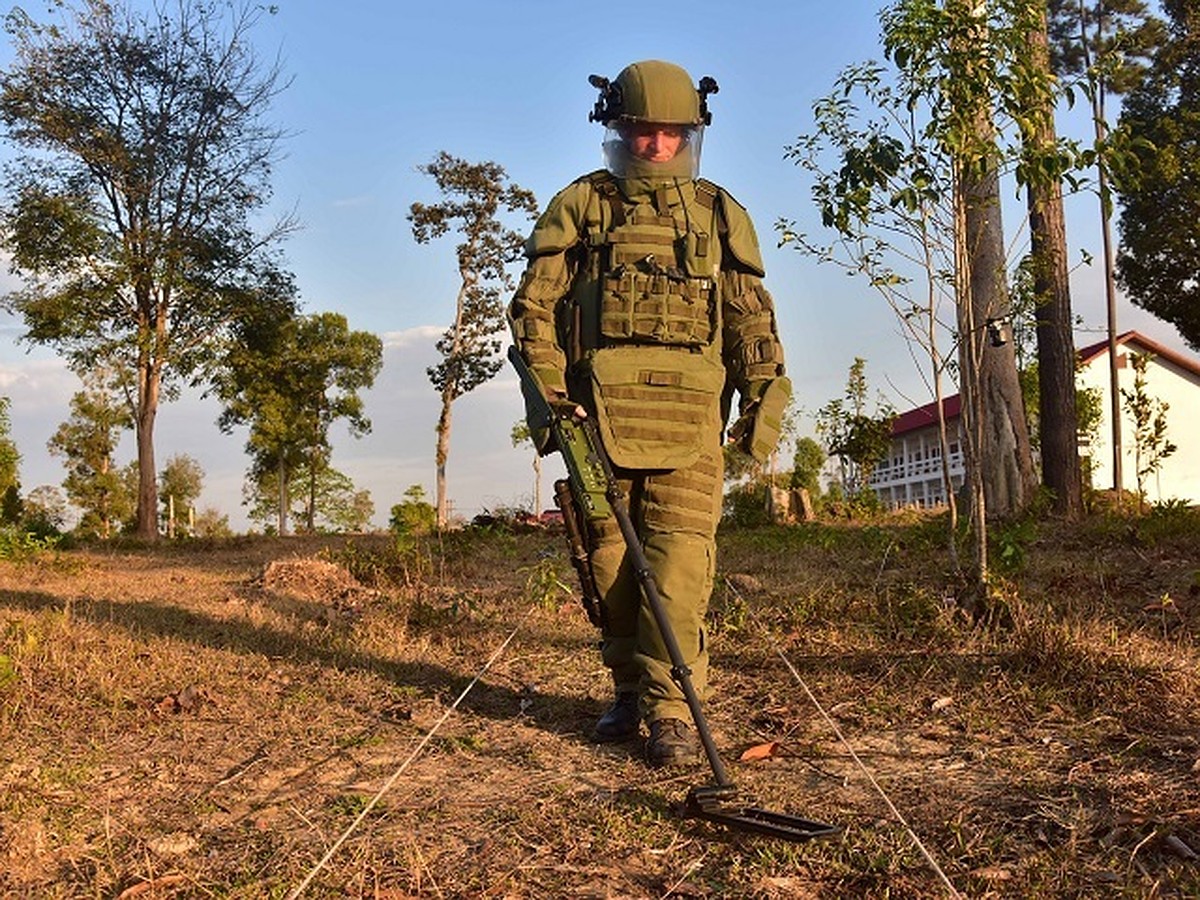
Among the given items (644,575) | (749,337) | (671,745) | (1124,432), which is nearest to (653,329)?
(749,337)

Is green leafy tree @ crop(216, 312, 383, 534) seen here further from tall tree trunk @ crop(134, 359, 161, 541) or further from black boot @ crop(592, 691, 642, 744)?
black boot @ crop(592, 691, 642, 744)

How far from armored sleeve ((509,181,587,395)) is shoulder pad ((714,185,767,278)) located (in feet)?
1.54

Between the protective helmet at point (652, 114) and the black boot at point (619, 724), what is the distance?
174 cm

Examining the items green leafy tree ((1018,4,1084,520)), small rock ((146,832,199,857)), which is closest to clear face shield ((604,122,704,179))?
small rock ((146,832,199,857))

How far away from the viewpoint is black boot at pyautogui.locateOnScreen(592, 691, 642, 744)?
11.3 feet

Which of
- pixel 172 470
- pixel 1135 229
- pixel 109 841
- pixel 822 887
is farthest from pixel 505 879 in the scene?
pixel 172 470

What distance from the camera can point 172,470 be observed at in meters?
38.1

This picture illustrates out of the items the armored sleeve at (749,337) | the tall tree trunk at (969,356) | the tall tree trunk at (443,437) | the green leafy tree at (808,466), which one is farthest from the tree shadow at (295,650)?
the tall tree trunk at (443,437)

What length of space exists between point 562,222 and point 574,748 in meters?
1.69

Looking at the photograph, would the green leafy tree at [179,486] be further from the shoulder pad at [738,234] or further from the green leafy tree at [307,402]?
the shoulder pad at [738,234]

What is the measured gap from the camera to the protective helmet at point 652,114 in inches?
135

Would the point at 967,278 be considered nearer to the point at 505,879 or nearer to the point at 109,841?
the point at 505,879

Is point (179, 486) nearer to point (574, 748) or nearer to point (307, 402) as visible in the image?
point (307, 402)

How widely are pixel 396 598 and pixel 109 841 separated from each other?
4.01m
